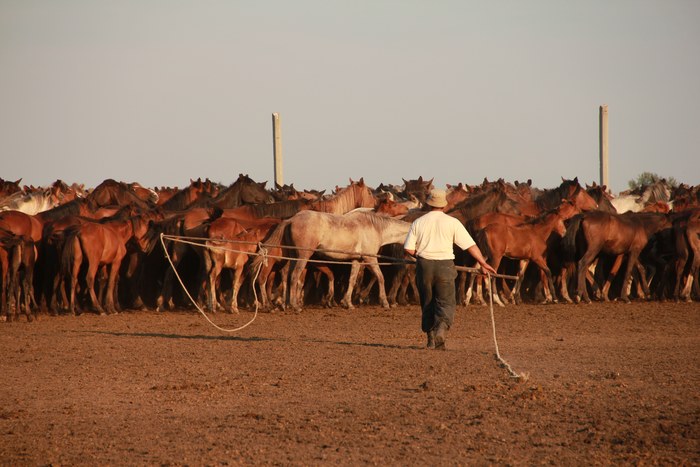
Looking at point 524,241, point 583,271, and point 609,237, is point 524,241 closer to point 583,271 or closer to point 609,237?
point 583,271

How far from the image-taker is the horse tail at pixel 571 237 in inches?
807

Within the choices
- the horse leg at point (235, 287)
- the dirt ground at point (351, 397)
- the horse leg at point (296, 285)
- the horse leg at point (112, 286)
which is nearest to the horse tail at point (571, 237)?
the dirt ground at point (351, 397)

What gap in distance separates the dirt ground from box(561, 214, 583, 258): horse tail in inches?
192

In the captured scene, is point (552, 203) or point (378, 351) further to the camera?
point (552, 203)

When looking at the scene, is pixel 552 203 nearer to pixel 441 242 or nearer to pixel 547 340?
pixel 547 340

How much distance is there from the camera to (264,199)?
79.3 ft

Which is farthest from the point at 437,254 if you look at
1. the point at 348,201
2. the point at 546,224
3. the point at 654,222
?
the point at 348,201

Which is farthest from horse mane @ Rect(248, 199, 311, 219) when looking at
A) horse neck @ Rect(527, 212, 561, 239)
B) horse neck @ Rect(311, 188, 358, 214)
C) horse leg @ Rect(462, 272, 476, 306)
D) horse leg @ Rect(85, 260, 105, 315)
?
horse neck @ Rect(527, 212, 561, 239)

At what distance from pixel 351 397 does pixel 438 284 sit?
3032 mm

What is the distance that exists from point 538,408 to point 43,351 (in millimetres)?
7449

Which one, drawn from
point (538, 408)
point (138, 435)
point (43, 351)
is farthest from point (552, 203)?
point (138, 435)

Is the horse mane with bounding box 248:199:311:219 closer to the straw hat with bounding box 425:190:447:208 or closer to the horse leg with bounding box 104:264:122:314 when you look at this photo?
the horse leg with bounding box 104:264:122:314

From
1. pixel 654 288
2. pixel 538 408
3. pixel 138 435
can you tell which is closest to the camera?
A: pixel 138 435

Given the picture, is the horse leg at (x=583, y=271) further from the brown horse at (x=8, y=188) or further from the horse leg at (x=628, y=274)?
the brown horse at (x=8, y=188)
